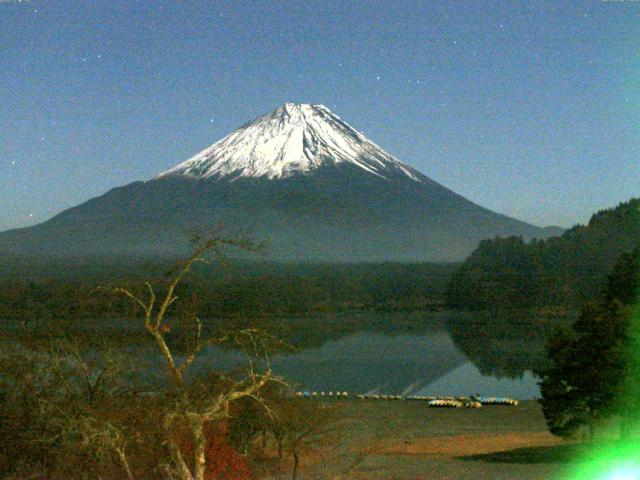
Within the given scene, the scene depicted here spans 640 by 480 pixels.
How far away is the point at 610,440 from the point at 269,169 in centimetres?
13774

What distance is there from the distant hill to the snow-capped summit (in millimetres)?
56238

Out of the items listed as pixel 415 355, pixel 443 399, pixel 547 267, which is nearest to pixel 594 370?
pixel 443 399

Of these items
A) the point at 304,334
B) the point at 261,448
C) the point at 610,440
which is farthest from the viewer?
the point at 304,334

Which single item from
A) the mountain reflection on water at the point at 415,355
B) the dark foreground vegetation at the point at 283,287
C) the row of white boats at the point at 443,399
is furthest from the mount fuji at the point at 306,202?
the row of white boats at the point at 443,399

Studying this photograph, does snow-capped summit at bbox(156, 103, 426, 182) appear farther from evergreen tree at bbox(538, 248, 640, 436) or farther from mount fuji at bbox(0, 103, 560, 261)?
evergreen tree at bbox(538, 248, 640, 436)

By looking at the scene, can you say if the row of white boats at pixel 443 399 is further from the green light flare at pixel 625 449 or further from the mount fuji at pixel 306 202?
the mount fuji at pixel 306 202

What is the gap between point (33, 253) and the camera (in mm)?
117062

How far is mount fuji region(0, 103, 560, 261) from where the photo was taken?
13712cm

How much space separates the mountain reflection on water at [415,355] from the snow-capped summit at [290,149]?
73.8 m

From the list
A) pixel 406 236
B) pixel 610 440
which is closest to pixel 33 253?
pixel 406 236

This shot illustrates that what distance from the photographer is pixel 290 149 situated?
496ft

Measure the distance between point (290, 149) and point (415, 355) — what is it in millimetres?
106459

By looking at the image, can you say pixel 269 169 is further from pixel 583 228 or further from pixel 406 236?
pixel 583 228

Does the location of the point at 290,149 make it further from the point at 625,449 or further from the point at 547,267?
the point at 625,449
